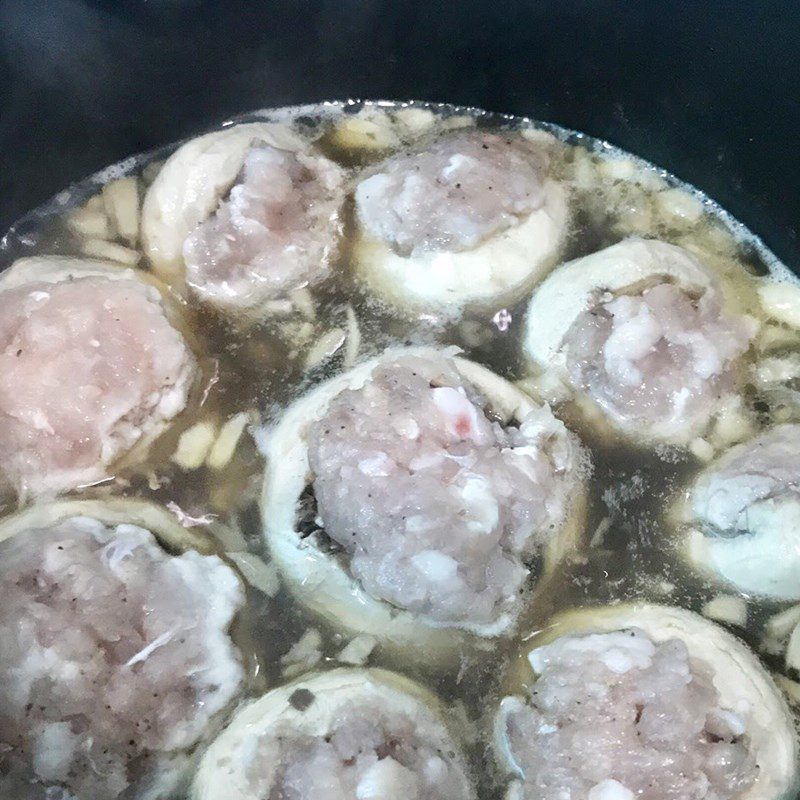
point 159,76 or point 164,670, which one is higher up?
point 159,76

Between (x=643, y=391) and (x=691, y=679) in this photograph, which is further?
(x=643, y=391)

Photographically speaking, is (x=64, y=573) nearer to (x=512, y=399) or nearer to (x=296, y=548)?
(x=296, y=548)

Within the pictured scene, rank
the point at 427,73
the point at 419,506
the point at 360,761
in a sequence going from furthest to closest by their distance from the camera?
the point at 427,73 → the point at 419,506 → the point at 360,761

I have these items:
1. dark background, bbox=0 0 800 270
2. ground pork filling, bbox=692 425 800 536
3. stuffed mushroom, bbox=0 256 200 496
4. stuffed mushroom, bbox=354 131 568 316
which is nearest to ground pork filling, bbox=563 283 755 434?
ground pork filling, bbox=692 425 800 536

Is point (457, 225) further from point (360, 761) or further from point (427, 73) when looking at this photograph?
point (360, 761)

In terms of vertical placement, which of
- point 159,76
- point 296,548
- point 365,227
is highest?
point 159,76

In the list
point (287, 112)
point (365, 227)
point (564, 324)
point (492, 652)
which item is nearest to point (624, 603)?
point (492, 652)

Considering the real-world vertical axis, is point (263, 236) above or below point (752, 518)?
above

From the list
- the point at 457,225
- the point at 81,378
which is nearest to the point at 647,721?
the point at 457,225
